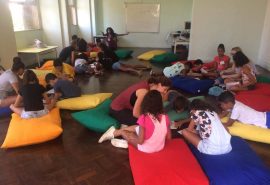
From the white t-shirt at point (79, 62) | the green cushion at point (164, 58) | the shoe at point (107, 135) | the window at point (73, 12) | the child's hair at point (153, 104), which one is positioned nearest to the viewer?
the child's hair at point (153, 104)

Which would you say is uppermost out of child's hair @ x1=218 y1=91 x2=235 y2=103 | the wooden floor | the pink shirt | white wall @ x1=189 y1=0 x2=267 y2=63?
white wall @ x1=189 y1=0 x2=267 y2=63

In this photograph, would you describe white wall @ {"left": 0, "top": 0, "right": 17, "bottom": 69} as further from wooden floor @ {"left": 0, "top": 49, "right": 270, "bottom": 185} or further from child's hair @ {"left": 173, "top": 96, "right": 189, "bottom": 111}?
child's hair @ {"left": 173, "top": 96, "right": 189, "bottom": 111}

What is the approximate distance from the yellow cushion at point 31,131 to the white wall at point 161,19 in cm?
867

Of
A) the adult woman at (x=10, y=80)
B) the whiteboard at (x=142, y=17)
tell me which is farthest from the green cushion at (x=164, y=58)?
the adult woman at (x=10, y=80)

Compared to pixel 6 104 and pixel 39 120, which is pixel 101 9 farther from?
pixel 39 120

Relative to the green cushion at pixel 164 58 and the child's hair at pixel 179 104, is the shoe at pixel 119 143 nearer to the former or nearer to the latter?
the child's hair at pixel 179 104

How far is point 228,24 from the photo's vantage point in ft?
21.8

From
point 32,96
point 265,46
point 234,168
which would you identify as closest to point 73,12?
point 265,46

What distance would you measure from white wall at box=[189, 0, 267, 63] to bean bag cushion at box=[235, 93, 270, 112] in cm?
355

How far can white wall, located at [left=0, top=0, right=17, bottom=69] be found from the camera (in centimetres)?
519

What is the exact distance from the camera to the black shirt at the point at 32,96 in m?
2.83

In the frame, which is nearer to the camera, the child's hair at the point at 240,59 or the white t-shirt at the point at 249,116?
the white t-shirt at the point at 249,116

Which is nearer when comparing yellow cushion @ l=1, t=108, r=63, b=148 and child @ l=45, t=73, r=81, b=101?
yellow cushion @ l=1, t=108, r=63, b=148

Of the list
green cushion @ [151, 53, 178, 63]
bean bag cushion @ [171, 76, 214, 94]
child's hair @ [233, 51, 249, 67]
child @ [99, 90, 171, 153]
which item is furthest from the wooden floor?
green cushion @ [151, 53, 178, 63]
